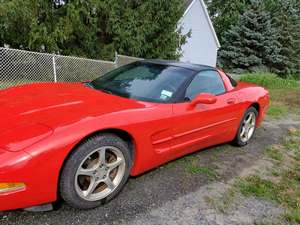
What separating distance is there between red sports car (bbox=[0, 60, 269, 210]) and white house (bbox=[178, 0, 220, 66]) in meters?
18.7

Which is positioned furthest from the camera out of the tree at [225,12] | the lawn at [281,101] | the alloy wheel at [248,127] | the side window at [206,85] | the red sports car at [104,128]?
the tree at [225,12]

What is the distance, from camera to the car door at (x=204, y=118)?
321cm

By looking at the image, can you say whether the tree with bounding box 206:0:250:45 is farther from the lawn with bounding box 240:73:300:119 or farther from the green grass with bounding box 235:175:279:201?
the green grass with bounding box 235:175:279:201

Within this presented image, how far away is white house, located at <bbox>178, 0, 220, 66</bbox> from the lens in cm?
2233

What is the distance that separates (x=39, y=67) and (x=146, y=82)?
468cm

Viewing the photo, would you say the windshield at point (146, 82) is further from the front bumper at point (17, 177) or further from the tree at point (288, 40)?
the tree at point (288, 40)

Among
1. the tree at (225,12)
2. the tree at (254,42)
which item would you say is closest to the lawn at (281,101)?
the tree at (254,42)

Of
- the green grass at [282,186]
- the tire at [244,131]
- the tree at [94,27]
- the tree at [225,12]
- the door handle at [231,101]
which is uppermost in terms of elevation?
the tree at [225,12]

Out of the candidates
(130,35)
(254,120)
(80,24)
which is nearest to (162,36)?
(130,35)

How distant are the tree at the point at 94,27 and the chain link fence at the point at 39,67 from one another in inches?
42.0

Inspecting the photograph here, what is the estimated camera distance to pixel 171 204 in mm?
2750

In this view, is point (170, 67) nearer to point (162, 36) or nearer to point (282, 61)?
point (162, 36)

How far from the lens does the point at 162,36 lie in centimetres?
1022

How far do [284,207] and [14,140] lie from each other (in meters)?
2.47
